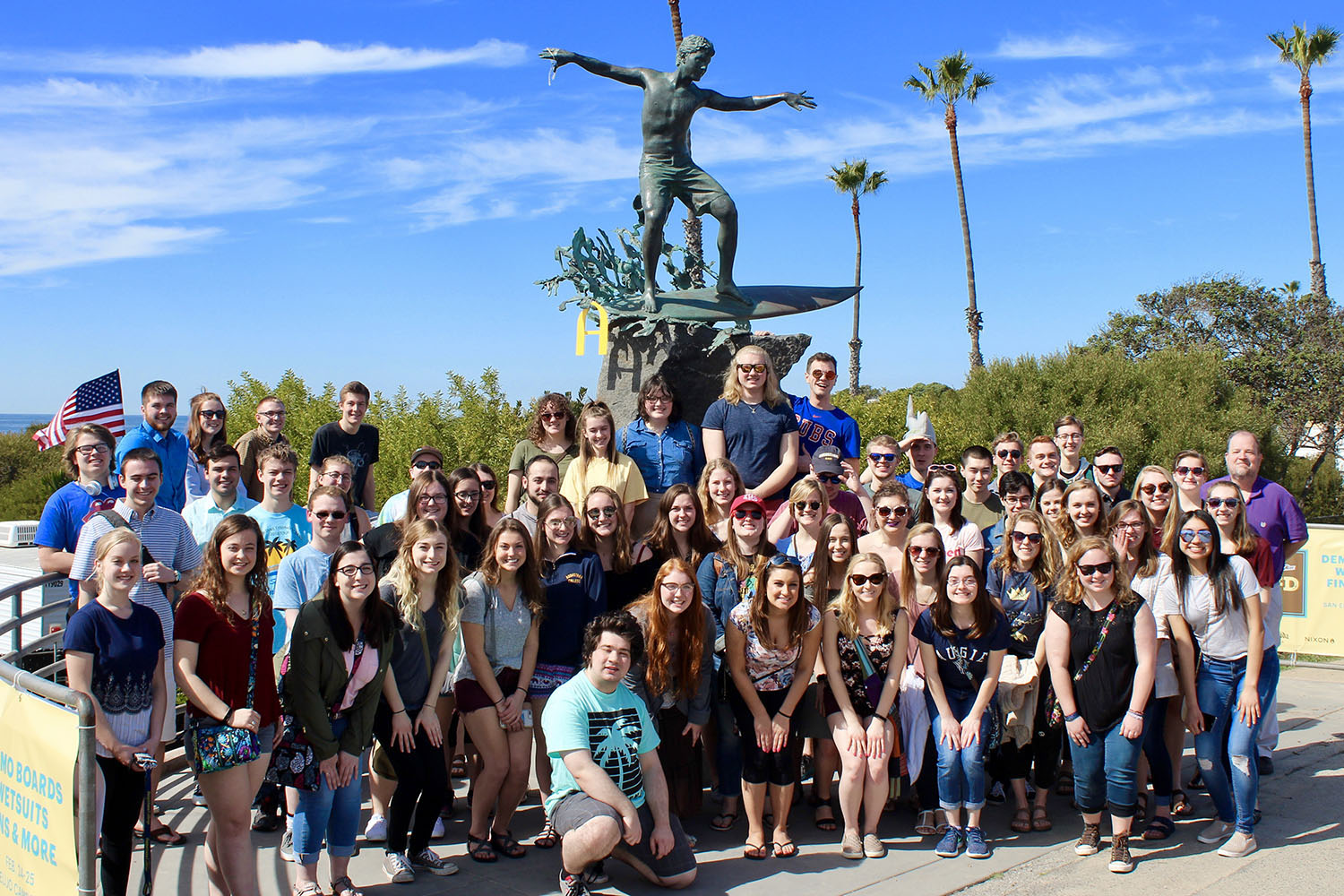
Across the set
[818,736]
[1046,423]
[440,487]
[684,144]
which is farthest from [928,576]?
[1046,423]

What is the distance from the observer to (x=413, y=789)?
443 cm

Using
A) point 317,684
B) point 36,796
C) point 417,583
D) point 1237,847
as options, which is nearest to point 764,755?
point 417,583

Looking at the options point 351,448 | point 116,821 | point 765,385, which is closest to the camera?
point 116,821

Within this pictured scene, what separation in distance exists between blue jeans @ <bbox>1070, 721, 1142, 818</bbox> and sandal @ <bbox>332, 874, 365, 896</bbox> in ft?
10.1

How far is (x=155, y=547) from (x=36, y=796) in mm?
1684

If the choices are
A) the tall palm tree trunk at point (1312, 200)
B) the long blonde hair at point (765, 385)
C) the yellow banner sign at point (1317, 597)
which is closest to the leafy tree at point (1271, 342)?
the tall palm tree trunk at point (1312, 200)

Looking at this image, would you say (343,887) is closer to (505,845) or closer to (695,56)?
(505,845)

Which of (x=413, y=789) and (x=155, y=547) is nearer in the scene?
(x=413, y=789)

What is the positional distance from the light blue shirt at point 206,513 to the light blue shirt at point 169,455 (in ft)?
1.62

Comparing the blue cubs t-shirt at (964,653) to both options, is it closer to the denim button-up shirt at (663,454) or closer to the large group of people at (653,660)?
the large group of people at (653,660)

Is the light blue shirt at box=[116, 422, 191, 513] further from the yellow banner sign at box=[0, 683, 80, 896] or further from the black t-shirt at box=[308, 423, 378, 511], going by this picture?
the yellow banner sign at box=[0, 683, 80, 896]

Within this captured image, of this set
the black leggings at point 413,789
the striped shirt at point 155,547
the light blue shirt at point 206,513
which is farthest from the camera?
the light blue shirt at point 206,513

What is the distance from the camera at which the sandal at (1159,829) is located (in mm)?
4781

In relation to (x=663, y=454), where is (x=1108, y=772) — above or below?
below
